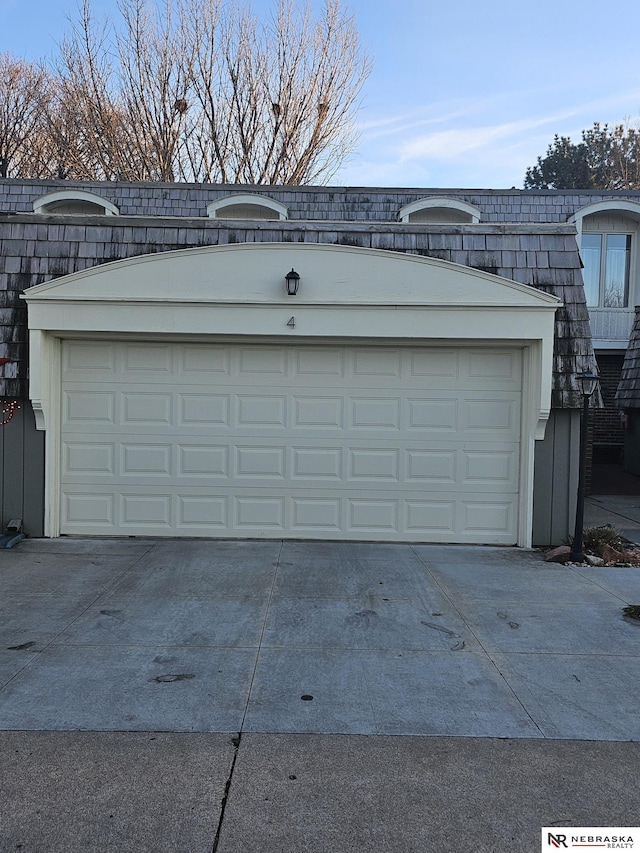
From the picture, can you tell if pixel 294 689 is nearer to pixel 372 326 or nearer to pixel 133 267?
pixel 372 326

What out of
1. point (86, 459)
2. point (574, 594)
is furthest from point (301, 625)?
point (86, 459)

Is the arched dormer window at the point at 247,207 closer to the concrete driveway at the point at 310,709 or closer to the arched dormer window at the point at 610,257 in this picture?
the arched dormer window at the point at 610,257

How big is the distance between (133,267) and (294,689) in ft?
16.3

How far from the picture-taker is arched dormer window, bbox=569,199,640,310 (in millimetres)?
14617

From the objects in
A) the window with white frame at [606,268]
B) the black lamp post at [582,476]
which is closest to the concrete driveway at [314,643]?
the black lamp post at [582,476]

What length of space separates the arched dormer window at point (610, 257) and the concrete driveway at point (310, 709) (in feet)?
34.1

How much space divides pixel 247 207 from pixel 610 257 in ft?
27.1

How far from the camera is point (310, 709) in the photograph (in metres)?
3.57

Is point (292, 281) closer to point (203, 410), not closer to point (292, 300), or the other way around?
point (292, 300)

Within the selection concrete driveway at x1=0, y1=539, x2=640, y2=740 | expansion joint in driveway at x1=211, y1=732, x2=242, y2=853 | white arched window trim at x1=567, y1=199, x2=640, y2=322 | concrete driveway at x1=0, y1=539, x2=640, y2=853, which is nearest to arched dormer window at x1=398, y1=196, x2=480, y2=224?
white arched window trim at x1=567, y1=199, x2=640, y2=322

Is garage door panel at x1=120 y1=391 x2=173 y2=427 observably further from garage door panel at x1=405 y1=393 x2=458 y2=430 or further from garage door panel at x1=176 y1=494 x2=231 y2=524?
garage door panel at x1=405 y1=393 x2=458 y2=430

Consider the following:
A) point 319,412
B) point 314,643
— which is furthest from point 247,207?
point 314,643

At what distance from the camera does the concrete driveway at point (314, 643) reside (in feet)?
11.5

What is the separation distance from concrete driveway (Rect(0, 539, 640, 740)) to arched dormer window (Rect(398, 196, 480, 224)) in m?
8.37
